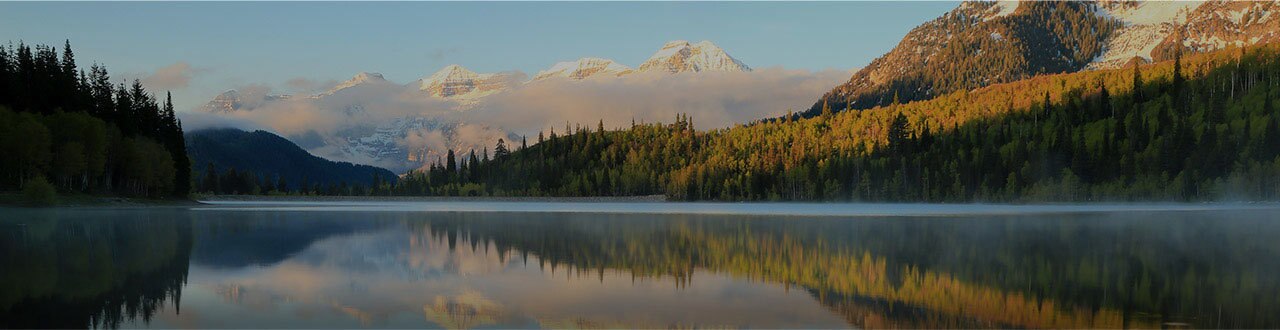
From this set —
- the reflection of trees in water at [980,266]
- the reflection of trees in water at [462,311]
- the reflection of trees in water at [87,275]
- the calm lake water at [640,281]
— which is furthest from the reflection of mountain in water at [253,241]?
the reflection of trees in water at [462,311]

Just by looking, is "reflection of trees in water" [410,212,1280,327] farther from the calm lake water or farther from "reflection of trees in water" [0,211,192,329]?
"reflection of trees in water" [0,211,192,329]

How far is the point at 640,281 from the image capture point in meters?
31.5

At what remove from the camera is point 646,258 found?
131 feet

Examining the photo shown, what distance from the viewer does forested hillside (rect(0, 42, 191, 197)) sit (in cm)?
9300

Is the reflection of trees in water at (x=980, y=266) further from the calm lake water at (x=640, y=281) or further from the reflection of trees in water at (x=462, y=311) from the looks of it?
the reflection of trees in water at (x=462, y=311)

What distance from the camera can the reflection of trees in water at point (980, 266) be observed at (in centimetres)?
2422

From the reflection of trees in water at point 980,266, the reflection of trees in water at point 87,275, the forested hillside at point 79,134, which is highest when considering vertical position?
the forested hillside at point 79,134

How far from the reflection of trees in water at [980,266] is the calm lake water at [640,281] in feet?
0.30

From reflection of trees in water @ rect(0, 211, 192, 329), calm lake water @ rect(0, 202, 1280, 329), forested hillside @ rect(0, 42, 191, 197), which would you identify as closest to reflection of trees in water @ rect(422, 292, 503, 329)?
calm lake water @ rect(0, 202, 1280, 329)

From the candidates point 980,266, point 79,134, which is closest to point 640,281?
point 980,266

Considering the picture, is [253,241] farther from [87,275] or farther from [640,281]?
A: [640,281]

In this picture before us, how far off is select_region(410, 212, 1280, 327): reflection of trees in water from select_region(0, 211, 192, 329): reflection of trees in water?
13.4 metres

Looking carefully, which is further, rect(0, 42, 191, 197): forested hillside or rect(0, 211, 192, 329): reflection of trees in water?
rect(0, 42, 191, 197): forested hillside

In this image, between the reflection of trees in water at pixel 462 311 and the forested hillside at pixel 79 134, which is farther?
the forested hillside at pixel 79 134
